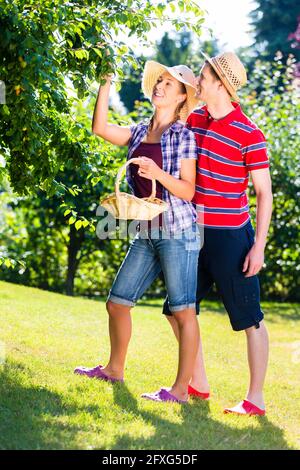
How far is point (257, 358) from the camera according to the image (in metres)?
4.32

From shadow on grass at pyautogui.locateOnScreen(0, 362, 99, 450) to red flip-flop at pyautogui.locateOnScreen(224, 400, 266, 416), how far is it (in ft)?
2.45

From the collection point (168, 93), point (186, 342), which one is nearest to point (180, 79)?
point (168, 93)

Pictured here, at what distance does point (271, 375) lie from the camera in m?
6.02

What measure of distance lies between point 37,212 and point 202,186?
675 cm

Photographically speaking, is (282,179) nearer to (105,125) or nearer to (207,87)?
(207,87)

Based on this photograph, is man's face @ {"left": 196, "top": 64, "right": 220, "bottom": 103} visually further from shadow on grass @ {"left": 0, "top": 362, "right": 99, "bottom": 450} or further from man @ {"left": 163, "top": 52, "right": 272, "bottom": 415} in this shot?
shadow on grass @ {"left": 0, "top": 362, "right": 99, "bottom": 450}

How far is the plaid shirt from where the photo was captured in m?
4.20

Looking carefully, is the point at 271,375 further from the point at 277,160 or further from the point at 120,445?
the point at 277,160

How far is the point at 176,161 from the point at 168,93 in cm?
38

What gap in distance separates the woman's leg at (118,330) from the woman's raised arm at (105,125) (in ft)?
2.88

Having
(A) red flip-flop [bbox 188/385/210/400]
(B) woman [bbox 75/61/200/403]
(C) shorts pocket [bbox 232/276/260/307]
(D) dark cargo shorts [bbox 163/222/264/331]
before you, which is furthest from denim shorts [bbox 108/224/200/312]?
(A) red flip-flop [bbox 188/385/210/400]
